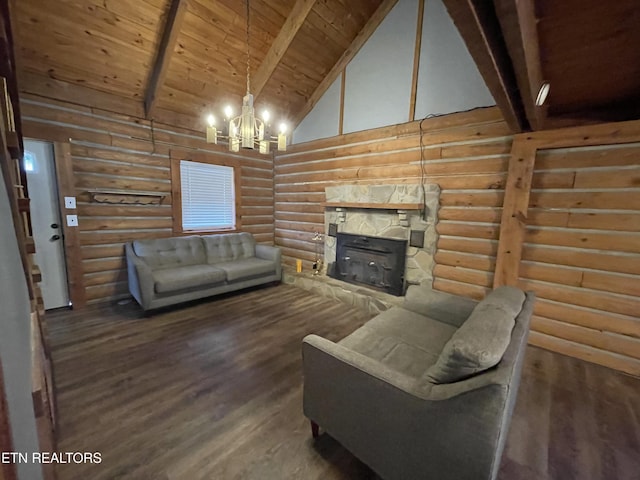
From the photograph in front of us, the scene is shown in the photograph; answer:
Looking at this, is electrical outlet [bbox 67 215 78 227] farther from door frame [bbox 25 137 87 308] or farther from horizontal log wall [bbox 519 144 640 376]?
horizontal log wall [bbox 519 144 640 376]

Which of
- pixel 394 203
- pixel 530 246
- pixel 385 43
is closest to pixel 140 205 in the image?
pixel 394 203

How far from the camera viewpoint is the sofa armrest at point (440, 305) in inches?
84.9

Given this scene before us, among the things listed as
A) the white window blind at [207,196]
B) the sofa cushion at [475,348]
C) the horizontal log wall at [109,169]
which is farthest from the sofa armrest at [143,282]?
the sofa cushion at [475,348]

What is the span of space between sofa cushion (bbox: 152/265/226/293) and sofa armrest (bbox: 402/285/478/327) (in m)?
2.56

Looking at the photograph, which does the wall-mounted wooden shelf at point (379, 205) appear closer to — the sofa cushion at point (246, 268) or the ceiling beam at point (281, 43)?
the sofa cushion at point (246, 268)

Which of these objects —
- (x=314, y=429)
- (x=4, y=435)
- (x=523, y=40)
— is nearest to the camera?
(x=4, y=435)

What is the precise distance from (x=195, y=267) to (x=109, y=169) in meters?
1.70

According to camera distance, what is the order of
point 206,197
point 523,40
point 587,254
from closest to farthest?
point 523,40, point 587,254, point 206,197

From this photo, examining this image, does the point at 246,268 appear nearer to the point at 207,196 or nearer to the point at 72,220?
the point at 207,196

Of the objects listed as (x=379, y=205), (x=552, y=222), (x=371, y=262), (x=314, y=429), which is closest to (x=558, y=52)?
(x=552, y=222)

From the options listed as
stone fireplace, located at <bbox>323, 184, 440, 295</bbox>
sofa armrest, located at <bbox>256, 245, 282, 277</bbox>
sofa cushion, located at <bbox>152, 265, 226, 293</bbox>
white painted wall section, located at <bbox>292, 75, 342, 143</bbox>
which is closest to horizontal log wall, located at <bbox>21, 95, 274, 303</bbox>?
sofa cushion, located at <bbox>152, 265, 226, 293</bbox>

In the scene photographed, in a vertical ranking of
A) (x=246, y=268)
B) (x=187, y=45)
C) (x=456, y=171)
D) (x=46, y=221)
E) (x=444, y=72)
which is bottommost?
(x=246, y=268)

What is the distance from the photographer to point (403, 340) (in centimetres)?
193

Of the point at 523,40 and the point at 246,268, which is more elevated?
the point at 523,40
